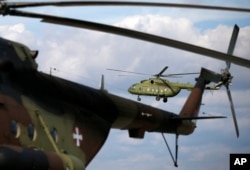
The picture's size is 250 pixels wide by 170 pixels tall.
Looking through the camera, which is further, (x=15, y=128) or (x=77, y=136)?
(x=77, y=136)

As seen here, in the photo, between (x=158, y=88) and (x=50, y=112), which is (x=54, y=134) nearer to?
(x=50, y=112)

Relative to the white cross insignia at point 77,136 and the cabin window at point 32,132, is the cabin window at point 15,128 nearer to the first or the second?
the cabin window at point 32,132

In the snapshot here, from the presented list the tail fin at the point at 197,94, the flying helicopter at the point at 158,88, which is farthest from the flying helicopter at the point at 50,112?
the flying helicopter at the point at 158,88

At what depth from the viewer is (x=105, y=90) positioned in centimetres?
1577

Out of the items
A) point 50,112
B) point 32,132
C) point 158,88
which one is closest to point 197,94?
point 50,112

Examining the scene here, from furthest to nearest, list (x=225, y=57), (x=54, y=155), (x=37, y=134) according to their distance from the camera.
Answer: (x=37, y=134) < (x=54, y=155) < (x=225, y=57)

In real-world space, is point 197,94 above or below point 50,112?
below

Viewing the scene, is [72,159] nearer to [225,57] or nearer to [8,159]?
[8,159]

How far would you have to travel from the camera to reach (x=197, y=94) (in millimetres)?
20906

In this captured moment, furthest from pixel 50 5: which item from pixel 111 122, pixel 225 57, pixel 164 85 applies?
pixel 164 85

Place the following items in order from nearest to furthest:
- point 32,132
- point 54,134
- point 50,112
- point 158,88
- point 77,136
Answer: point 32,132 → point 54,134 → point 50,112 → point 77,136 → point 158,88

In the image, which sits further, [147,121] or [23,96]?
[147,121]

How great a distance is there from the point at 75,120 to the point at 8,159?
3961mm

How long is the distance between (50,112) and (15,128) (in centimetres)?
152
